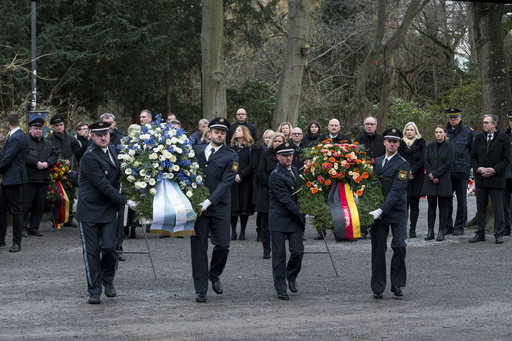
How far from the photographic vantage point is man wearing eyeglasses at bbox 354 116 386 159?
1466 cm

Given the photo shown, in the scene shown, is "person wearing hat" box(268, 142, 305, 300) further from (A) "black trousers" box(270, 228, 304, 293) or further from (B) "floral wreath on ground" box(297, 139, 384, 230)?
(B) "floral wreath on ground" box(297, 139, 384, 230)

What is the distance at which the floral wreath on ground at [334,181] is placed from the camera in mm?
9211

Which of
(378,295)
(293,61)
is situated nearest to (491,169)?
(378,295)

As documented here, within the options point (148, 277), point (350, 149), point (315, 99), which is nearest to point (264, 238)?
point (148, 277)

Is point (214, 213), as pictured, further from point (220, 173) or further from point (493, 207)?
point (493, 207)

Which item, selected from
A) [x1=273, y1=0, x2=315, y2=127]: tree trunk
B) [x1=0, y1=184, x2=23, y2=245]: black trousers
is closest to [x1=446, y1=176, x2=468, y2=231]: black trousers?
[x1=273, y1=0, x2=315, y2=127]: tree trunk

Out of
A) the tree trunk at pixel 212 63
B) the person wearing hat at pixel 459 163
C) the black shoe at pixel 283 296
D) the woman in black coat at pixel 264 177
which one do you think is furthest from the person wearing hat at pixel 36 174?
the person wearing hat at pixel 459 163

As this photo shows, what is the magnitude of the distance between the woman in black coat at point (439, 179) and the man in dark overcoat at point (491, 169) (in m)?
0.54

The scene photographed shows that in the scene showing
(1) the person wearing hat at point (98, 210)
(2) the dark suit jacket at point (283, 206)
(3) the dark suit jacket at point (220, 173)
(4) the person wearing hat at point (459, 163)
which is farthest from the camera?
(4) the person wearing hat at point (459, 163)

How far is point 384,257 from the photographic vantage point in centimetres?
920

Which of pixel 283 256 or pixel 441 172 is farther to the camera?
pixel 441 172

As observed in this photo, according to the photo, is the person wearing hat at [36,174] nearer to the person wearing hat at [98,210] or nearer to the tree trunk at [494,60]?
the person wearing hat at [98,210]

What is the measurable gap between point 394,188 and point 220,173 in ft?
7.11

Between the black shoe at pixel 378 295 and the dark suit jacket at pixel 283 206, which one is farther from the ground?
the dark suit jacket at pixel 283 206
